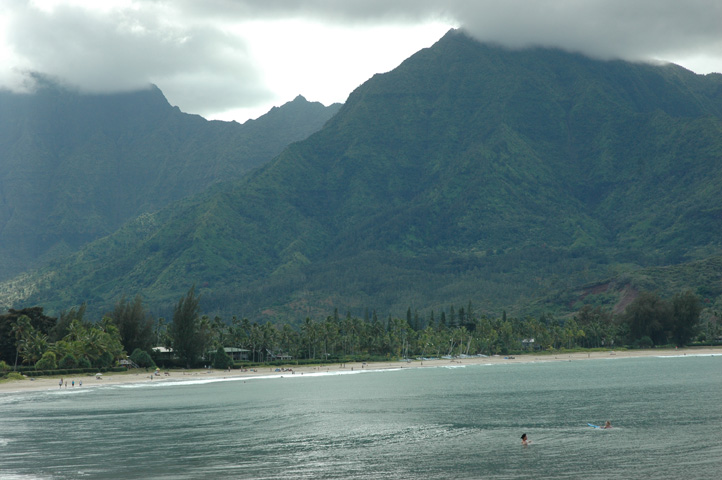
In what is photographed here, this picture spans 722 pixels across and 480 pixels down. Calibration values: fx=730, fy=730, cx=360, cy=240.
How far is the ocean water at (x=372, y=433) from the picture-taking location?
4850 cm

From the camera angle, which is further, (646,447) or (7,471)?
(646,447)

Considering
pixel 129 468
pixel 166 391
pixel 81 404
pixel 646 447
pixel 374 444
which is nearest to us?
pixel 129 468

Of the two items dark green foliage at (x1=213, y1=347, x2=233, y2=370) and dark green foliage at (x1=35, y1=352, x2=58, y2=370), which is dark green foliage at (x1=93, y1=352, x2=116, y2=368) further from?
dark green foliage at (x1=213, y1=347, x2=233, y2=370)

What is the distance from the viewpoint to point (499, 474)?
4656 cm

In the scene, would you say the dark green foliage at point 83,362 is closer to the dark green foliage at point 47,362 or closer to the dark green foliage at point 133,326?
the dark green foliage at point 47,362

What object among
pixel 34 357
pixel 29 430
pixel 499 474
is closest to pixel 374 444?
pixel 499 474

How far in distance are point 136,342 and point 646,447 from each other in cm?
13281

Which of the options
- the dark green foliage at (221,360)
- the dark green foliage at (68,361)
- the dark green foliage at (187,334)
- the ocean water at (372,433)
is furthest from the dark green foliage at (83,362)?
the dark green foliage at (221,360)

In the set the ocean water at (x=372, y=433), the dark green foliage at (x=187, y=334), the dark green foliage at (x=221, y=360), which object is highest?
the dark green foliage at (x=187, y=334)

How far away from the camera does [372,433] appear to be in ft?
216

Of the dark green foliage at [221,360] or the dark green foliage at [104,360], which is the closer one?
the dark green foliage at [104,360]

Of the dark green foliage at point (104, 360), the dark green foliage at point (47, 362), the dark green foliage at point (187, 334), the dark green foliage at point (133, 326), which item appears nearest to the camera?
the dark green foliage at point (47, 362)

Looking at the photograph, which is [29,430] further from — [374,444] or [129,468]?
[374,444]

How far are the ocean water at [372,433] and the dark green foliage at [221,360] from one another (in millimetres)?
56954
